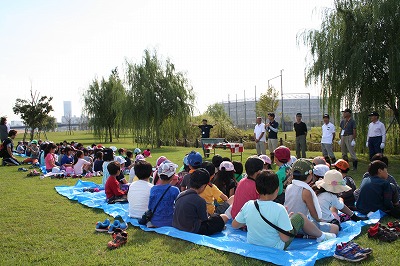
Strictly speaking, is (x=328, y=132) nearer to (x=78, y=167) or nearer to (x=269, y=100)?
(x=78, y=167)

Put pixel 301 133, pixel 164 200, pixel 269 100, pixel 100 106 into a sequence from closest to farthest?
pixel 164 200 → pixel 301 133 → pixel 100 106 → pixel 269 100

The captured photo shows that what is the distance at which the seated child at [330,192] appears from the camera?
15.9 feet

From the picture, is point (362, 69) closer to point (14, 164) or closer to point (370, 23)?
point (370, 23)

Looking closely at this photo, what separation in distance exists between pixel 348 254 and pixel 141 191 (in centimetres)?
310

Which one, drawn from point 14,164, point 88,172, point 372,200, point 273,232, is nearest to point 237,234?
point 273,232

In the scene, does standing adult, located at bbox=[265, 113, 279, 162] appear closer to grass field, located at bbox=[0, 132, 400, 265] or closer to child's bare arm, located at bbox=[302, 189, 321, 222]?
grass field, located at bbox=[0, 132, 400, 265]

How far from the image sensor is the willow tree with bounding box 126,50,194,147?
2238 centimetres

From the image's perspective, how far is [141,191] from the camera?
18.5 ft

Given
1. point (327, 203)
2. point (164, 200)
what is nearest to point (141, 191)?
point (164, 200)

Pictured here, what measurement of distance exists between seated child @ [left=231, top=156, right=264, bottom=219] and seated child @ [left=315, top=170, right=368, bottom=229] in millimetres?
880

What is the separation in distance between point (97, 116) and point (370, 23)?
23801mm

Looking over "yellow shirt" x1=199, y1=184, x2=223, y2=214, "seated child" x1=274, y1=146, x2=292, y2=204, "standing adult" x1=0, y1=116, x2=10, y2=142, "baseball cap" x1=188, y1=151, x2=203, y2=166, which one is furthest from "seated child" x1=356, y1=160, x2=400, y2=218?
"standing adult" x1=0, y1=116, x2=10, y2=142

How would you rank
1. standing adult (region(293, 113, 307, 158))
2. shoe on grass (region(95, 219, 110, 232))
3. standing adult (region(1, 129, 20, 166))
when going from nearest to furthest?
shoe on grass (region(95, 219, 110, 232))
standing adult (region(293, 113, 307, 158))
standing adult (region(1, 129, 20, 166))

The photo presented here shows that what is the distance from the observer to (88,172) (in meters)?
11.5
